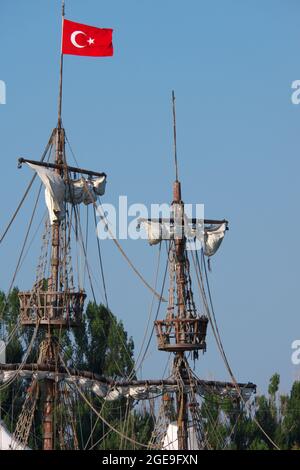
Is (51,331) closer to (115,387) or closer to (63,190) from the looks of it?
(115,387)

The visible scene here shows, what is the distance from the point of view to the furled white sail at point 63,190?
57.4 meters

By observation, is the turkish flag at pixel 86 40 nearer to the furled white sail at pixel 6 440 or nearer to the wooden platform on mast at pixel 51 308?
the wooden platform on mast at pixel 51 308

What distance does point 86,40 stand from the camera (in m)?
58.3

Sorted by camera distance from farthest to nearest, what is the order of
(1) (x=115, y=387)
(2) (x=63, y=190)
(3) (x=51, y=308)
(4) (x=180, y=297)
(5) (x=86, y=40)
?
(4) (x=180, y=297) → (1) (x=115, y=387) → (5) (x=86, y=40) → (2) (x=63, y=190) → (3) (x=51, y=308)

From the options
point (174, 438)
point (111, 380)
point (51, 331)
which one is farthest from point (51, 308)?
point (174, 438)

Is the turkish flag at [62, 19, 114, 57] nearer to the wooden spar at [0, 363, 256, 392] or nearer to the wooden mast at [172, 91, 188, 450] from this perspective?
the wooden mast at [172, 91, 188, 450]

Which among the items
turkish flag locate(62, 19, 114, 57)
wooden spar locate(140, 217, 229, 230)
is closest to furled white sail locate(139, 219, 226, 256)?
wooden spar locate(140, 217, 229, 230)

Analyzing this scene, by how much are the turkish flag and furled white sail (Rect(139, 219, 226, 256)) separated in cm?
769

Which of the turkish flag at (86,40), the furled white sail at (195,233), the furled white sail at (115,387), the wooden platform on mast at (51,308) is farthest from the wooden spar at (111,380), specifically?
the turkish flag at (86,40)

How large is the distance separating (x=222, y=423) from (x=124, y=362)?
624cm

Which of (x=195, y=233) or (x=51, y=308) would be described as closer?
(x=51, y=308)

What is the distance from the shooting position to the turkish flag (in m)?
58.1

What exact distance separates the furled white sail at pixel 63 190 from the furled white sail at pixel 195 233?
9.00ft

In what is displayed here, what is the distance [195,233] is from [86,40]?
31.8 feet
